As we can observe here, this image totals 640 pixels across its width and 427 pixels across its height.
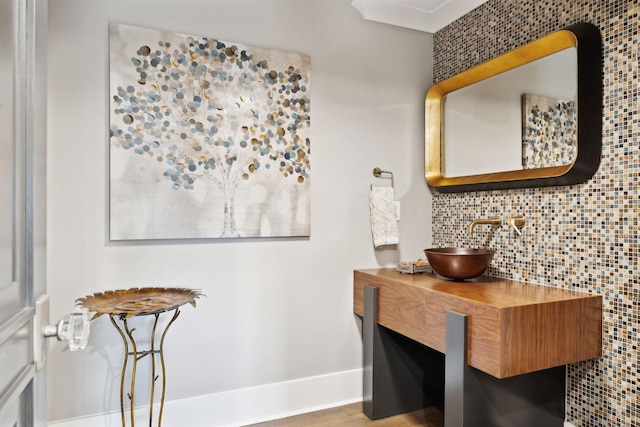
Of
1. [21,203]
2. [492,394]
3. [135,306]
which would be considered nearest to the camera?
[21,203]

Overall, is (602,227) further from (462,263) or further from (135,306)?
(135,306)

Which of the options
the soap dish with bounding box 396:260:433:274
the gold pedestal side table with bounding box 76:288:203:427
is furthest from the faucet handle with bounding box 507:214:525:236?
the gold pedestal side table with bounding box 76:288:203:427

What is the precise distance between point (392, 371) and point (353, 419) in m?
0.36

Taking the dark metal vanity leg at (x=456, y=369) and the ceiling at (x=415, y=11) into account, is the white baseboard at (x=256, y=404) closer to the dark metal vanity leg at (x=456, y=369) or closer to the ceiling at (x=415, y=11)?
the dark metal vanity leg at (x=456, y=369)

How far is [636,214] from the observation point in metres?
1.74

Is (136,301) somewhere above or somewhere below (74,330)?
below

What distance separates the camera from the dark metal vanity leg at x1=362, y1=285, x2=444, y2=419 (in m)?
2.44

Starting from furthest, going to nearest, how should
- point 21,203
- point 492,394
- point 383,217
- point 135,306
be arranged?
point 383,217, point 492,394, point 135,306, point 21,203

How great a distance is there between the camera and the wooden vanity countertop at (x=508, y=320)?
163cm

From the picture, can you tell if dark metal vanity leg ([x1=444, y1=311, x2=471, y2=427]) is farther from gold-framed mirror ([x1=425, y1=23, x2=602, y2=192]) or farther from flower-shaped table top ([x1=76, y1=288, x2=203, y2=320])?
flower-shaped table top ([x1=76, y1=288, x2=203, y2=320])

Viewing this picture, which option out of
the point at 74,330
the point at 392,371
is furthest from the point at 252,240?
the point at 74,330

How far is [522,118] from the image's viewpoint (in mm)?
2256

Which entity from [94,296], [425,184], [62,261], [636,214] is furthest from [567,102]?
[62,261]

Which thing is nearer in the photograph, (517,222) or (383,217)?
(517,222)
